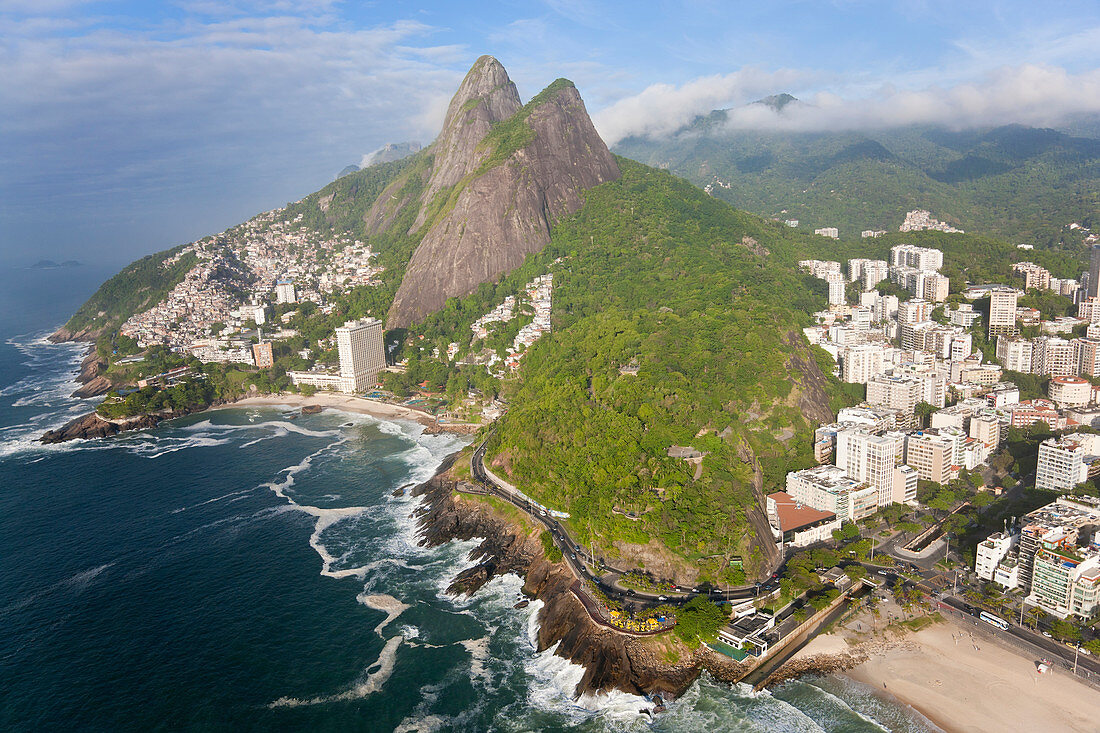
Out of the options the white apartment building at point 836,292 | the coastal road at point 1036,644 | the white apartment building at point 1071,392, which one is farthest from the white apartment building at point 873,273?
the coastal road at point 1036,644

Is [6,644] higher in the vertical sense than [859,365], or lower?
lower

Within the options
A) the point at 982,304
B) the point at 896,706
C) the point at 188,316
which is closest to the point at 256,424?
the point at 188,316

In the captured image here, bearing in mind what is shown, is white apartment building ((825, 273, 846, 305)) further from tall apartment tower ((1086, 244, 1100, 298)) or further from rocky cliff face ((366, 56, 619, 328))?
rocky cliff face ((366, 56, 619, 328))

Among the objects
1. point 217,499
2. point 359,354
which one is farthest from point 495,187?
point 217,499

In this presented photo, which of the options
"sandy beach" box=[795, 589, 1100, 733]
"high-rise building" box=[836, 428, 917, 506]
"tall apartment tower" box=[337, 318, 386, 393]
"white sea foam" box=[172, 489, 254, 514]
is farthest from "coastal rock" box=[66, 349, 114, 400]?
"sandy beach" box=[795, 589, 1100, 733]

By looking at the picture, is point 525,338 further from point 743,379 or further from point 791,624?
point 791,624

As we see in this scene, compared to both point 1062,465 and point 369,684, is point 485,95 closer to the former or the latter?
point 1062,465

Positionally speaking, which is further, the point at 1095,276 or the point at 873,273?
the point at 873,273
